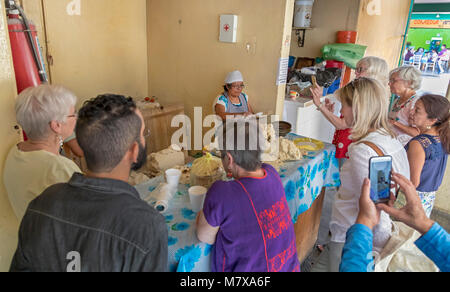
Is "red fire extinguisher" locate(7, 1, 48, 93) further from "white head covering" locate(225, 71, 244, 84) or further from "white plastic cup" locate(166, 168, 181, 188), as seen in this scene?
"white head covering" locate(225, 71, 244, 84)

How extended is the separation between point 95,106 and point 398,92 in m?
3.31

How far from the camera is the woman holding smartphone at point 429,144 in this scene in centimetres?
206

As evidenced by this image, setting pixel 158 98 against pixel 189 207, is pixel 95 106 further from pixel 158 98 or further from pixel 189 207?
pixel 158 98

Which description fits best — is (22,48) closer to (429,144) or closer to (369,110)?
(369,110)

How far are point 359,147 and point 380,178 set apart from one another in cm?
23

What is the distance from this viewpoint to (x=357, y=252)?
1158 millimetres

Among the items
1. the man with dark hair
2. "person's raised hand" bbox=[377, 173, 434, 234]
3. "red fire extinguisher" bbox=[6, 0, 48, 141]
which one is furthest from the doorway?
the man with dark hair

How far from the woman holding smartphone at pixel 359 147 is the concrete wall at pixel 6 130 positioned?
1.89m

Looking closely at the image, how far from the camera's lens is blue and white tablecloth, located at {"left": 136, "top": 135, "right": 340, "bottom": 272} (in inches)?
51.5

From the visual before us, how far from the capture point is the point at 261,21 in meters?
3.25

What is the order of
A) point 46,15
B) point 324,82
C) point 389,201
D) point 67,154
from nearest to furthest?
point 389,201, point 67,154, point 46,15, point 324,82

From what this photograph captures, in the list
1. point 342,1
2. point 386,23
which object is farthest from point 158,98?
point 386,23

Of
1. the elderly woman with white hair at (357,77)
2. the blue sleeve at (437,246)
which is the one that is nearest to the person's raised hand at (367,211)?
the blue sleeve at (437,246)

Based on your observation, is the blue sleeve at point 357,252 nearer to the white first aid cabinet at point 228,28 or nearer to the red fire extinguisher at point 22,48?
the red fire extinguisher at point 22,48
